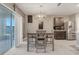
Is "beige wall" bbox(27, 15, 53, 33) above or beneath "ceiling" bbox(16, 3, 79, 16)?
beneath

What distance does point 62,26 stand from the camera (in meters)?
11.5

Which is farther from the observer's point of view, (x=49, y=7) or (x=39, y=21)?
(x=39, y=21)

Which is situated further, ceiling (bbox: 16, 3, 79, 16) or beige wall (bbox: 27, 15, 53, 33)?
beige wall (bbox: 27, 15, 53, 33)

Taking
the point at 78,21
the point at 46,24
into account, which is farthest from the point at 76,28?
the point at 46,24

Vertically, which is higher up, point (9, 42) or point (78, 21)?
point (78, 21)

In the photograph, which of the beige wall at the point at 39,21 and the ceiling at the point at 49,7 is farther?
the beige wall at the point at 39,21

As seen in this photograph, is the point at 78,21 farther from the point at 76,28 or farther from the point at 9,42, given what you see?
the point at 9,42

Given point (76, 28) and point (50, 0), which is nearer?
point (50, 0)

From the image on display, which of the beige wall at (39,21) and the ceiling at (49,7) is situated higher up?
the ceiling at (49,7)

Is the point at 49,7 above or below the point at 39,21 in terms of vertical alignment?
above

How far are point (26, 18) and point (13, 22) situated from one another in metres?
4.88
